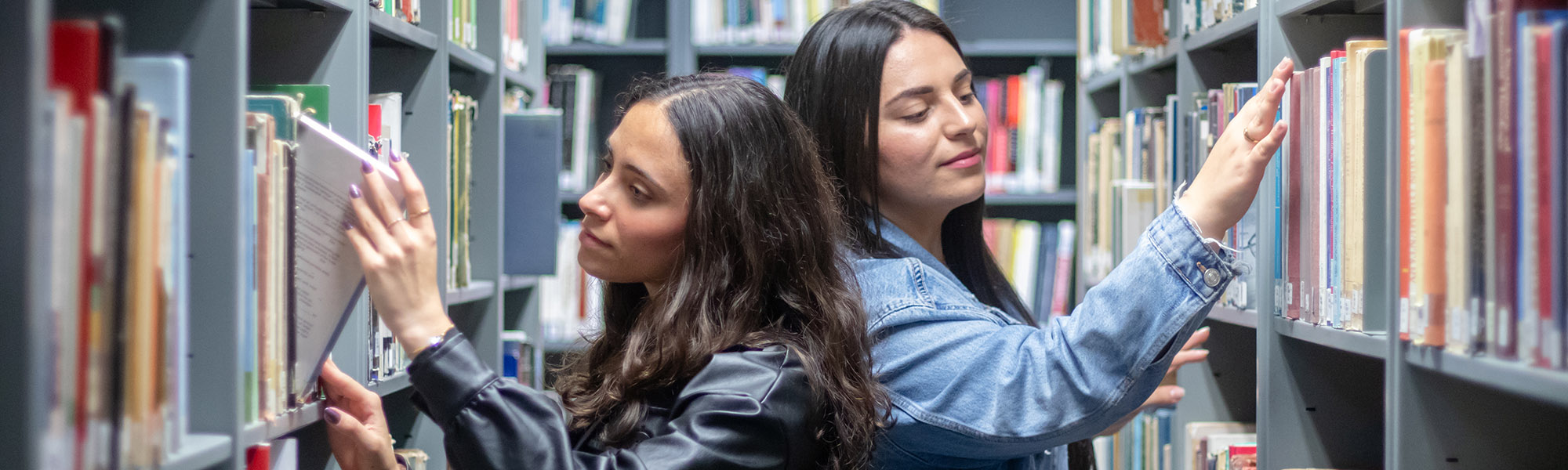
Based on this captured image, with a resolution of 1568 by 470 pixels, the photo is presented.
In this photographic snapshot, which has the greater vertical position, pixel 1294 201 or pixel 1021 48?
pixel 1021 48

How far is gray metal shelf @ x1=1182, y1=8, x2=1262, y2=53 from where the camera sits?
1.35m

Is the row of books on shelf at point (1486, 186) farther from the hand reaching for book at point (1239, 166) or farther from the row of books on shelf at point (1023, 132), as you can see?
the row of books on shelf at point (1023, 132)

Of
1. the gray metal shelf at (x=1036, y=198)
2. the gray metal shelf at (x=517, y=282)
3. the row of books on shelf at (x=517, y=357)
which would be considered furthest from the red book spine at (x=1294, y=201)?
the gray metal shelf at (x=1036, y=198)

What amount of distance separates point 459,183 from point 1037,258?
177 cm

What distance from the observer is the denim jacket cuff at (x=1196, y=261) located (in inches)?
41.8

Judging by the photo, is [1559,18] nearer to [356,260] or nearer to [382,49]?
[356,260]

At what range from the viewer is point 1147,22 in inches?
70.6

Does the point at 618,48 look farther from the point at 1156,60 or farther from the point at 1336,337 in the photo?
the point at 1336,337

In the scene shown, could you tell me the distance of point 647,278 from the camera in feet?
3.88

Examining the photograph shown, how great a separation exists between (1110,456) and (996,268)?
0.88 metres

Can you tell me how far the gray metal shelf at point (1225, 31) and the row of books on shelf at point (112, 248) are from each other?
1130 millimetres

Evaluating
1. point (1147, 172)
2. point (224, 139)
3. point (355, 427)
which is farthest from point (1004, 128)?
point (224, 139)

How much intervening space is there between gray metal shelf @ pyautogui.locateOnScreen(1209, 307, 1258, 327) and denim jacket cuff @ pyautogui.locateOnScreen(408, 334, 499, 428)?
93 centimetres

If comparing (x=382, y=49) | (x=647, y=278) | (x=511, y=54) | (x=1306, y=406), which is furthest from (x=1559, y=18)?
(x=511, y=54)
